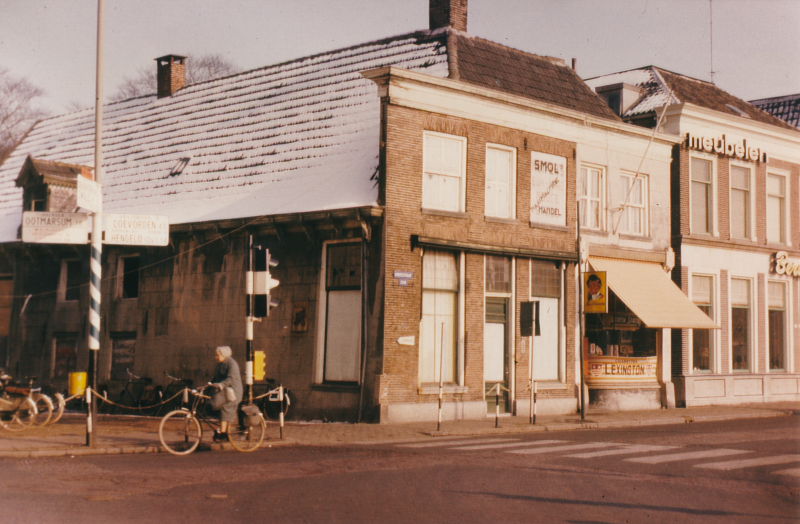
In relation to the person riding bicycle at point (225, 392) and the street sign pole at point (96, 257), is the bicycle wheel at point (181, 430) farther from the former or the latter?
the street sign pole at point (96, 257)

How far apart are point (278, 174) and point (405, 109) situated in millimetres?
4181

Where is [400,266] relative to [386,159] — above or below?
below

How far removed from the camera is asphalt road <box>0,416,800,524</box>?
8766mm

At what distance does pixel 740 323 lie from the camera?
29328 millimetres

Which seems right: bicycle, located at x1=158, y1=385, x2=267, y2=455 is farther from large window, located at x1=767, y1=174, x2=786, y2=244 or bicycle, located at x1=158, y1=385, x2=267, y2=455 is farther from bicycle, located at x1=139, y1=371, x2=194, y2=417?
large window, located at x1=767, y1=174, x2=786, y2=244

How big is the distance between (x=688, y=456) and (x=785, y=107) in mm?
29296

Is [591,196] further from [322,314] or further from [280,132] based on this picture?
[322,314]

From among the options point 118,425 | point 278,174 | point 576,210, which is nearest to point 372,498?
point 118,425

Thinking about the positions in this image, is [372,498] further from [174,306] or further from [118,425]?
[174,306]

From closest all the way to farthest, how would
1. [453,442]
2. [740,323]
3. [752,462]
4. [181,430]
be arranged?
1. [752,462]
2. [181,430]
3. [453,442]
4. [740,323]

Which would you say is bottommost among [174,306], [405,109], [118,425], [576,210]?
[118,425]

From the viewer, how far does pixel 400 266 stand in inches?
788

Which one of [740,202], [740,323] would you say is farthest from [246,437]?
[740,202]

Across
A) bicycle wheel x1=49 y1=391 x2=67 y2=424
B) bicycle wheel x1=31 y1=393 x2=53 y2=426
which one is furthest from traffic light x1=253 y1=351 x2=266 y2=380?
bicycle wheel x1=31 y1=393 x2=53 y2=426
